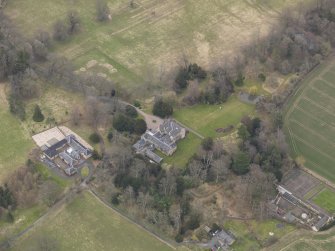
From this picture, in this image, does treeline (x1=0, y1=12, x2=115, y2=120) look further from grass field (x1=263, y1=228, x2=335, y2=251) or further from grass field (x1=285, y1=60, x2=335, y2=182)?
grass field (x1=263, y1=228, x2=335, y2=251)

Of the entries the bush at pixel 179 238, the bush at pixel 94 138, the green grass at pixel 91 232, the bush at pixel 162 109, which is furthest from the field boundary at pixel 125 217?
the bush at pixel 162 109

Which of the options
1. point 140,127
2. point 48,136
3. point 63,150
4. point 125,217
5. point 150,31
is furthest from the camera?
point 150,31

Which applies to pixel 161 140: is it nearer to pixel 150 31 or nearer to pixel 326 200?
pixel 326 200

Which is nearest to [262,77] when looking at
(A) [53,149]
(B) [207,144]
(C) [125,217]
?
(B) [207,144]

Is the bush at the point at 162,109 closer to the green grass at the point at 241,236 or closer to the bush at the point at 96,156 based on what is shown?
the bush at the point at 96,156

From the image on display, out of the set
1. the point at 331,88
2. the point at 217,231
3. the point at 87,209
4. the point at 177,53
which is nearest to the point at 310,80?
the point at 331,88

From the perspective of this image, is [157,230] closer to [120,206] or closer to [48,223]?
[120,206]
